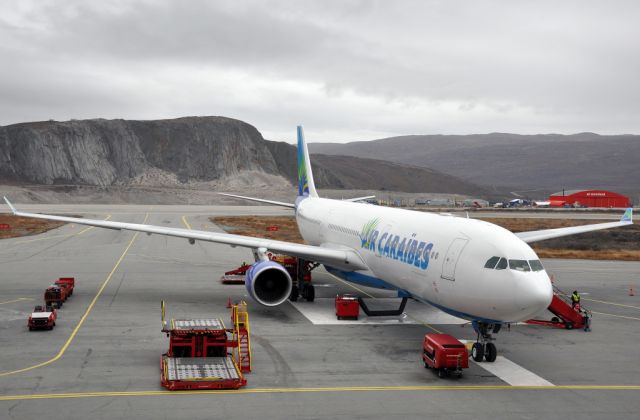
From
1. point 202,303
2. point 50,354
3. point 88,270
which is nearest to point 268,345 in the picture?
point 50,354

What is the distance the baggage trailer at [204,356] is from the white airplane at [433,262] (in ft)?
18.4

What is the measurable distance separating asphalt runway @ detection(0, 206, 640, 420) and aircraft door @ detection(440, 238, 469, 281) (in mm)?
2700

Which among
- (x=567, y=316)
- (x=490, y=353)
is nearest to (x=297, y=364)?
(x=490, y=353)

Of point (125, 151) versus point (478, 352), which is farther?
point (125, 151)

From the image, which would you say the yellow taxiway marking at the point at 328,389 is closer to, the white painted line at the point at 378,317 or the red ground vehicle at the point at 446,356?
the red ground vehicle at the point at 446,356

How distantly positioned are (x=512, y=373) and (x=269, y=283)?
10.6 meters

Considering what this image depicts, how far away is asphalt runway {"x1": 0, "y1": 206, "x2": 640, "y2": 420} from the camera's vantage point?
15398 mm

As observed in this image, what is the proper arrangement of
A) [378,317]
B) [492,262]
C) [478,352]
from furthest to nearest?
[378,317]
[478,352]
[492,262]

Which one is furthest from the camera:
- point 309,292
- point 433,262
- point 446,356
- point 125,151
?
point 125,151

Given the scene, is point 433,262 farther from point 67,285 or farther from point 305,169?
point 305,169

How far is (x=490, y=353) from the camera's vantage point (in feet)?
64.5

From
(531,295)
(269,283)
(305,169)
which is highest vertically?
(305,169)

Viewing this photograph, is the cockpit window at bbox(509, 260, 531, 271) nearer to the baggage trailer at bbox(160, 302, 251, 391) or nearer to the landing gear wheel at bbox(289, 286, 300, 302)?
the baggage trailer at bbox(160, 302, 251, 391)

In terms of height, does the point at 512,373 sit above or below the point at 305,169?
below
